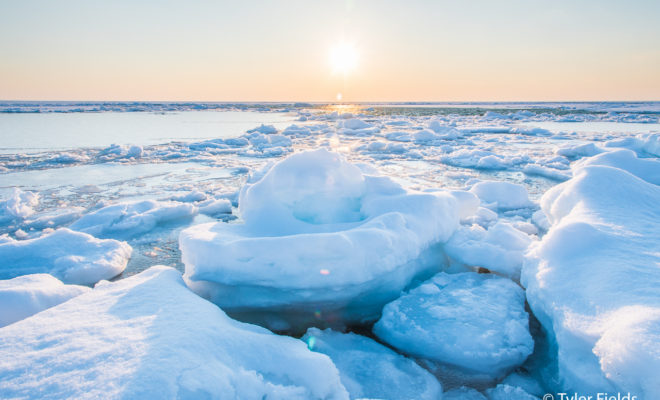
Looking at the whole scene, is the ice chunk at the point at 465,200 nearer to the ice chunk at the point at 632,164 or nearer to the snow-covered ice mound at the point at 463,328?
the snow-covered ice mound at the point at 463,328

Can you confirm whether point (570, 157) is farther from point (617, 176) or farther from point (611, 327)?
point (611, 327)

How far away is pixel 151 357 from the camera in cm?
149

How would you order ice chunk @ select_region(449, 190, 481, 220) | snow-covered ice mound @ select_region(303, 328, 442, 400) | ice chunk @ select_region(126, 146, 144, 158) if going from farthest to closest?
ice chunk @ select_region(126, 146, 144, 158) < ice chunk @ select_region(449, 190, 481, 220) < snow-covered ice mound @ select_region(303, 328, 442, 400)

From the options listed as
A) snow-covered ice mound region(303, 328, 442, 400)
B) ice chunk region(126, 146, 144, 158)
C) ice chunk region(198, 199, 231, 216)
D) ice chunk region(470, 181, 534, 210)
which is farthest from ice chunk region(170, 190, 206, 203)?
ice chunk region(126, 146, 144, 158)

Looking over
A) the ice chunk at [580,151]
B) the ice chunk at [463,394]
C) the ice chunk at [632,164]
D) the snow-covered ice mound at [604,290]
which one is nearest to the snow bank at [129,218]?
the ice chunk at [463,394]

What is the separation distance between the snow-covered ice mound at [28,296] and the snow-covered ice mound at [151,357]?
582 mm

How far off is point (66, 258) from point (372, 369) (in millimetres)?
3210

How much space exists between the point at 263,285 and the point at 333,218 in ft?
3.87

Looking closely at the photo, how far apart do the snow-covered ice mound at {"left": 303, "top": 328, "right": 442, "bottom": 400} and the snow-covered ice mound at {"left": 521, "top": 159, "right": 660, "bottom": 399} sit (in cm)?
84

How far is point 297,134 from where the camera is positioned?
1877 cm

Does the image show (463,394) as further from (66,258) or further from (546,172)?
(546,172)

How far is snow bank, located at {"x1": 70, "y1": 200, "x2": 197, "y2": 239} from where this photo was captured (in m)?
4.54

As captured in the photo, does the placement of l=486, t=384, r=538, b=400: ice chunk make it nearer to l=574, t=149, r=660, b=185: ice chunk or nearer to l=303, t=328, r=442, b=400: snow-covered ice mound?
l=303, t=328, r=442, b=400: snow-covered ice mound

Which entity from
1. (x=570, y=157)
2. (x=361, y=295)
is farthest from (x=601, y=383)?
(x=570, y=157)
